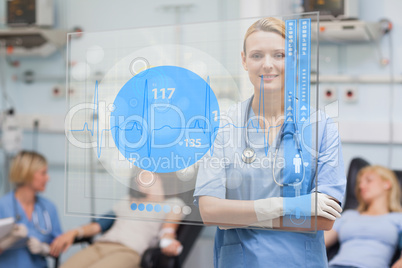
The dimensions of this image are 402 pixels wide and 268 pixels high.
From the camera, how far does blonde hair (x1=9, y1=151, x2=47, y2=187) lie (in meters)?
2.91

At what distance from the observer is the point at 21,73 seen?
3496 millimetres

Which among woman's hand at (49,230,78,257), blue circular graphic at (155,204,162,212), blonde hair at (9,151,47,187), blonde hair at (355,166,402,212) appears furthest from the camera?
blonde hair at (9,151,47,187)

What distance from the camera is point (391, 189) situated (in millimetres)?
2418

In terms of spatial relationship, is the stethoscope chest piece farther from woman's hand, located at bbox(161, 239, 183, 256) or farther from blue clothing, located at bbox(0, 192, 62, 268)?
blue clothing, located at bbox(0, 192, 62, 268)

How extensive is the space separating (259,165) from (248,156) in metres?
0.03

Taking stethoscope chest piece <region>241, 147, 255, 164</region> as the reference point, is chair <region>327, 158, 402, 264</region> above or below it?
below

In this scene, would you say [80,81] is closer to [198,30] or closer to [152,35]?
[152,35]

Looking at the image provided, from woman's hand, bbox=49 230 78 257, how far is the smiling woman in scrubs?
1.75m

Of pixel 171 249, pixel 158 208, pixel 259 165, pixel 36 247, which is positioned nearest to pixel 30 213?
pixel 36 247

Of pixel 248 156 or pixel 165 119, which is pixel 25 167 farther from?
pixel 248 156

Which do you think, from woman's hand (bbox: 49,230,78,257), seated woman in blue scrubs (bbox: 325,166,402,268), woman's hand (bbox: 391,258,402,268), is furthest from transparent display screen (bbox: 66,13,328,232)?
woman's hand (bbox: 49,230,78,257)

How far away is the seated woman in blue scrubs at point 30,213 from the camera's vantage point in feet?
8.82

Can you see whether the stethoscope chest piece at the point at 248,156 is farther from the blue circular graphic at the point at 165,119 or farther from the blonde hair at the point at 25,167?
the blonde hair at the point at 25,167

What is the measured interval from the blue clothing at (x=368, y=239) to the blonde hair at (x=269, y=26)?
5.08ft
